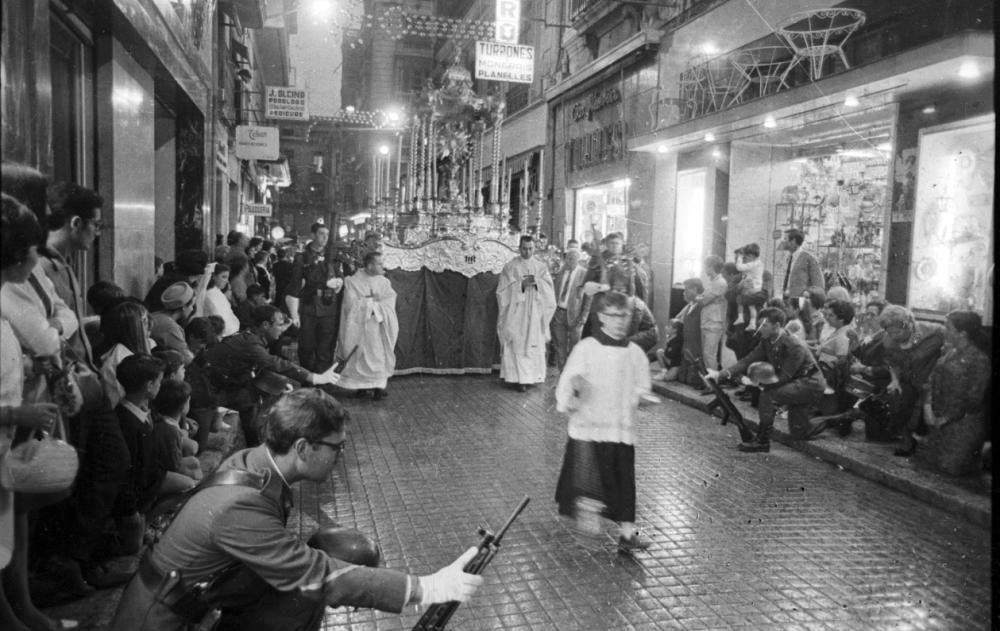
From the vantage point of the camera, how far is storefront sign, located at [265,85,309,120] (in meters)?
18.0

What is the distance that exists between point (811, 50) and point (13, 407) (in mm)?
10837

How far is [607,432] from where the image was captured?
488 cm

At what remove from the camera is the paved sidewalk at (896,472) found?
5.78 m

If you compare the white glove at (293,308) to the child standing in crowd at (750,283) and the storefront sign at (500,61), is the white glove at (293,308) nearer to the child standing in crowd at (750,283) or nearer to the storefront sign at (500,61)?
the child standing in crowd at (750,283)

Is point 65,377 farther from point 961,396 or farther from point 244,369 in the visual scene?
point 961,396

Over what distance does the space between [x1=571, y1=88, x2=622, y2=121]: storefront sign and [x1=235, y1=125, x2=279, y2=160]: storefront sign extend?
737 centimetres

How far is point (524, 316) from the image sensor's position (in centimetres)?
1076

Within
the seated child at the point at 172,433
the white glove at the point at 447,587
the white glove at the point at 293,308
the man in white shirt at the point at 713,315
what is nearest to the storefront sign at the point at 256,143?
the white glove at the point at 293,308

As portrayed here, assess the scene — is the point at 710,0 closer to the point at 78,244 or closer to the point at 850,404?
the point at 850,404

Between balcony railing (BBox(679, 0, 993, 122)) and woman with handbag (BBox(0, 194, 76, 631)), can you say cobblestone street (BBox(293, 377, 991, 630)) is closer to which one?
woman with handbag (BBox(0, 194, 76, 631))

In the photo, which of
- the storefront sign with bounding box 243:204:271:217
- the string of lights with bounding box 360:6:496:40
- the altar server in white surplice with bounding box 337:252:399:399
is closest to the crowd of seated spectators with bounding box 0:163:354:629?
the altar server in white surplice with bounding box 337:252:399:399

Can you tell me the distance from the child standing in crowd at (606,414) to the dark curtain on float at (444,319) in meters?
6.33

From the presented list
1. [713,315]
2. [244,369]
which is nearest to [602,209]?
[713,315]

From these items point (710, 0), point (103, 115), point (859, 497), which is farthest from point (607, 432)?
point (710, 0)
